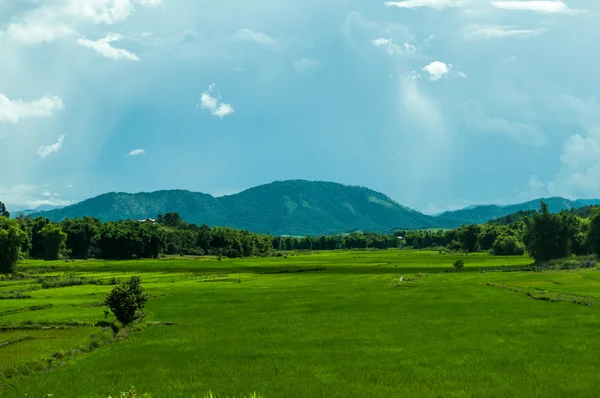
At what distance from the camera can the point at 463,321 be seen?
1432 inches

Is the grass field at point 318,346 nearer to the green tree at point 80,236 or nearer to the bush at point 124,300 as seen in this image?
the bush at point 124,300

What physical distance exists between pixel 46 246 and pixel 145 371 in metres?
124

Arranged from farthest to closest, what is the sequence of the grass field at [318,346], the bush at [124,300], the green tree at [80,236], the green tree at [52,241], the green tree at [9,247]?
the green tree at [80,236] < the green tree at [52,241] < the green tree at [9,247] < the bush at [124,300] < the grass field at [318,346]

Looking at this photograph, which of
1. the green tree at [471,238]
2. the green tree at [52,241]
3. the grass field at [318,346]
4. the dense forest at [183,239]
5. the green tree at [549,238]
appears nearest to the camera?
the grass field at [318,346]

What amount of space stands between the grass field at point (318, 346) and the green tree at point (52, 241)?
278 ft

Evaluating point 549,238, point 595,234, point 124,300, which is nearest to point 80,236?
point 549,238

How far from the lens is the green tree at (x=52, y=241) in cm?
13338

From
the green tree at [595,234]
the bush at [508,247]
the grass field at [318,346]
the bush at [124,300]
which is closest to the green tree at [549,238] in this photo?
the green tree at [595,234]

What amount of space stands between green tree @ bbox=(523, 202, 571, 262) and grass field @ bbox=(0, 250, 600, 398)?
57.3 metres

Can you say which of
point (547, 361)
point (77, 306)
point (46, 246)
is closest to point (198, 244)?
point (46, 246)

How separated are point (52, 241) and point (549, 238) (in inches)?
4577

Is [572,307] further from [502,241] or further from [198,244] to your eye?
[198,244]

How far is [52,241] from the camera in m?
134

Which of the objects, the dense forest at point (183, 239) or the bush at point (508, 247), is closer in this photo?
the dense forest at point (183, 239)
